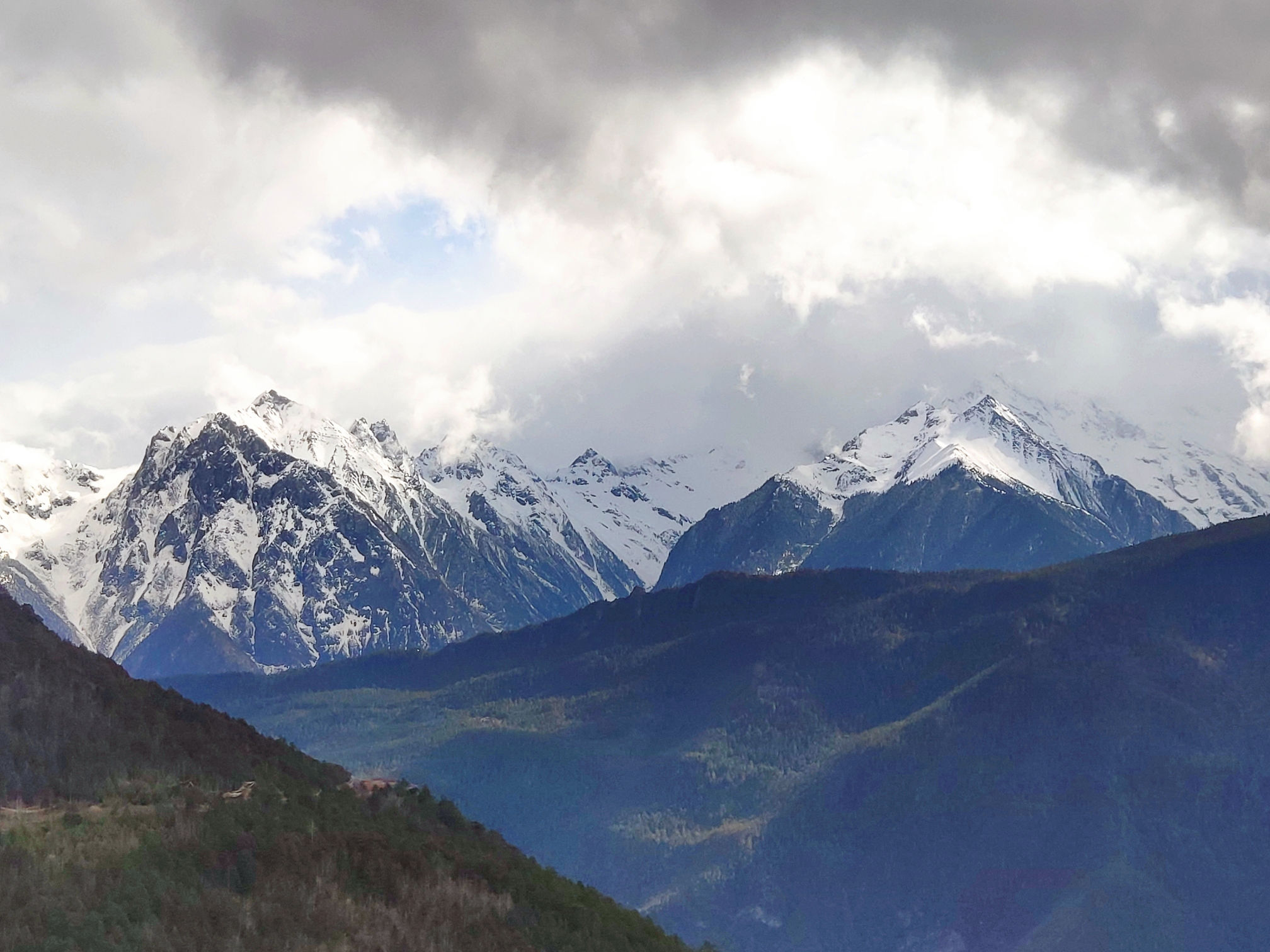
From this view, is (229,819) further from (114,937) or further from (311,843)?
(114,937)

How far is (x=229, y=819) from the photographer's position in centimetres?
19925

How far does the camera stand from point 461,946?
629ft

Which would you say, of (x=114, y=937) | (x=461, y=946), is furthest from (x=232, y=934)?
(x=461, y=946)

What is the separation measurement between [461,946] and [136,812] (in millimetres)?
37275

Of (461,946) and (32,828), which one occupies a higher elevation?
(32,828)

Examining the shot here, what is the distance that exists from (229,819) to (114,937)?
105 ft

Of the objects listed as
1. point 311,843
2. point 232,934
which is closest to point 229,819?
point 311,843

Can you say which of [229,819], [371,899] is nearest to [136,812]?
[229,819]

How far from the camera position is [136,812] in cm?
19875

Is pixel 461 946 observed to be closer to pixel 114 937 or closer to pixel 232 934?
pixel 232 934

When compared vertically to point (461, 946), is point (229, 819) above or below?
above

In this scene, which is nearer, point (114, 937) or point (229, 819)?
point (114, 937)

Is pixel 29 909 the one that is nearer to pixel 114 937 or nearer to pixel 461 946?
pixel 114 937

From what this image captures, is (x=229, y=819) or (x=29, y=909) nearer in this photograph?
(x=29, y=909)
